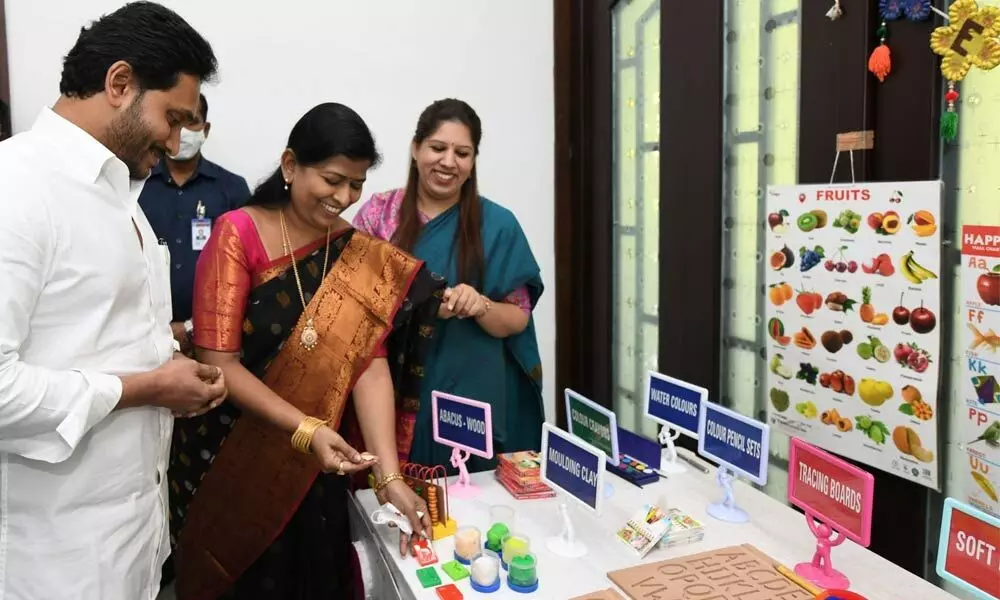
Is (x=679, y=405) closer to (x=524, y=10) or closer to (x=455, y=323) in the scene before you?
(x=455, y=323)

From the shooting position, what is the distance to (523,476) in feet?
5.13

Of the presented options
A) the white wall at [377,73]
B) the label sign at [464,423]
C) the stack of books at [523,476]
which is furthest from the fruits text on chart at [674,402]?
the white wall at [377,73]

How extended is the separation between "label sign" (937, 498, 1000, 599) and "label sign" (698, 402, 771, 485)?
1.13 feet

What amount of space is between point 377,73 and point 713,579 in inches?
82.3

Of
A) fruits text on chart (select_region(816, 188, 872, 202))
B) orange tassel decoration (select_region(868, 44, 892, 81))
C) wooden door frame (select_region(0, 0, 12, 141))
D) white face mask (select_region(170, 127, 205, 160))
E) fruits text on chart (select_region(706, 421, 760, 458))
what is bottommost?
fruits text on chart (select_region(706, 421, 760, 458))

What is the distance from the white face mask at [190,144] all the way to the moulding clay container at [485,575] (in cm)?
159

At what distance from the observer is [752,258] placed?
6.42 ft

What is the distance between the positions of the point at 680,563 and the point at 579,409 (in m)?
0.50

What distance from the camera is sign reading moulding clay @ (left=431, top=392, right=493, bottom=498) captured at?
148 cm

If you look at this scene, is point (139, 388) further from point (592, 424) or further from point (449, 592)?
point (592, 424)

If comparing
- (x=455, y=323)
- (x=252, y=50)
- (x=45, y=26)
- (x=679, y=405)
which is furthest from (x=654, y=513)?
(x=45, y=26)

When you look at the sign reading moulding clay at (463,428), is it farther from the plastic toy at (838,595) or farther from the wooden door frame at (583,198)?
the wooden door frame at (583,198)

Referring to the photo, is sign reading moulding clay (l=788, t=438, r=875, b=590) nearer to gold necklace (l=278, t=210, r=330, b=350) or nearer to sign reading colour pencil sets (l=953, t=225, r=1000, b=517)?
sign reading colour pencil sets (l=953, t=225, r=1000, b=517)

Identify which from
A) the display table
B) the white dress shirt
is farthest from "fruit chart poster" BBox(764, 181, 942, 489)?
the white dress shirt
